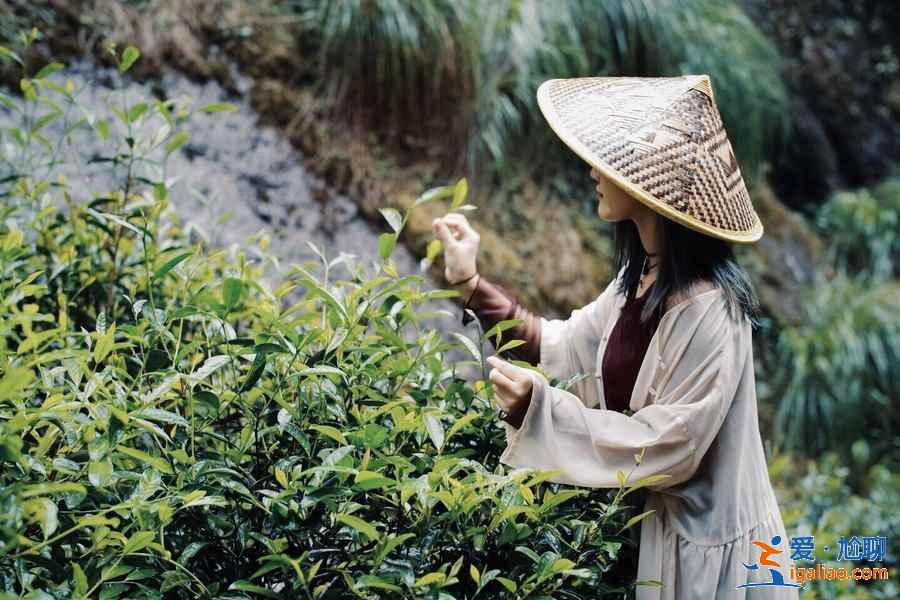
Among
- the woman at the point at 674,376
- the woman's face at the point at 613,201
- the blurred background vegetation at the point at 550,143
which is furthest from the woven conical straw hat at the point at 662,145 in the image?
the blurred background vegetation at the point at 550,143

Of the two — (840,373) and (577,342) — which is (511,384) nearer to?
(577,342)

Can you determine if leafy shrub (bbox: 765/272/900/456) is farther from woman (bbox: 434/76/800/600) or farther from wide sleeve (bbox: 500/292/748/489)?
wide sleeve (bbox: 500/292/748/489)

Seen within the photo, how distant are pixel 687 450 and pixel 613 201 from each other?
52 centimetres

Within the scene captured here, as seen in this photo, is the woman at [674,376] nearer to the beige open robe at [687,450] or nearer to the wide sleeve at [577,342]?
the beige open robe at [687,450]

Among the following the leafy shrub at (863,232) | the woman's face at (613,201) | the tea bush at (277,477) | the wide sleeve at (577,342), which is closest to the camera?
the tea bush at (277,477)

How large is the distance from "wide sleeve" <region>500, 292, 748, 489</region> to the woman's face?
0.28 meters

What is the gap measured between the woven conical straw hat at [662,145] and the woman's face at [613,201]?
11 centimetres

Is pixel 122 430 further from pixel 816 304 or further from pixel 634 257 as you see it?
pixel 816 304

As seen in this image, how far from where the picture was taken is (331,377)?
1463mm

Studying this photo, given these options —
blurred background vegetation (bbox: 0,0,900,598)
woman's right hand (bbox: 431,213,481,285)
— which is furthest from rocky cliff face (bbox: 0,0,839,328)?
woman's right hand (bbox: 431,213,481,285)

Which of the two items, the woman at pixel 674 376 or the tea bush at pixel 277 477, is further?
the woman at pixel 674 376

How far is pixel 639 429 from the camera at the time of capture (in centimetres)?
157

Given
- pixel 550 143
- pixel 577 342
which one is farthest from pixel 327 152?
pixel 577 342

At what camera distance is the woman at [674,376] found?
5.09 feet
